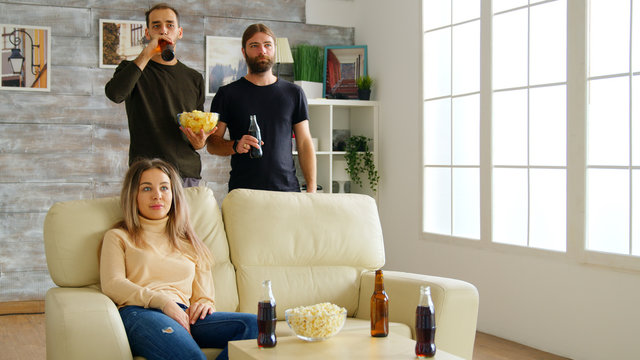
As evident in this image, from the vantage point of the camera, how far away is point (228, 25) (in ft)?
18.2

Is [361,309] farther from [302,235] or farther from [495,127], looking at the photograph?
[495,127]

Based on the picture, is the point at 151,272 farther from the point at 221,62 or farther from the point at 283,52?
the point at 221,62

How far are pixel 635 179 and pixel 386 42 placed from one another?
2.56m

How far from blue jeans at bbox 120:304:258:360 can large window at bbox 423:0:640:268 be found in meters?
2.10

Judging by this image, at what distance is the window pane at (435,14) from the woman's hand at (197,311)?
3.04 meters

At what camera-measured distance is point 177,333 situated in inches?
90.4

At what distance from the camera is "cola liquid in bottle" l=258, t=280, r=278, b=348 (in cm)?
211

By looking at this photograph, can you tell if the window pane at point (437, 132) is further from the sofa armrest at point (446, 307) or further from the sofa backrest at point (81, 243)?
the sofa backrest at point (81, 243)

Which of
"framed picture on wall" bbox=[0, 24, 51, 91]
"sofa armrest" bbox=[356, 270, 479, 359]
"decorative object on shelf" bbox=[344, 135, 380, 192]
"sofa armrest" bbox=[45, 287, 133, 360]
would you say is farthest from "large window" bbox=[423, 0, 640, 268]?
"framed picture on wall" bbox=[0, 24, 51, 91]

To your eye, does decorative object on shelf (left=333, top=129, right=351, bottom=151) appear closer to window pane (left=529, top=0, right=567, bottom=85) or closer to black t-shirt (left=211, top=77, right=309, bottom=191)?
window pane (left=529, top=0, right=567, bottom=85)

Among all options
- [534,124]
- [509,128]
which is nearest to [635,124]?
[534,124]

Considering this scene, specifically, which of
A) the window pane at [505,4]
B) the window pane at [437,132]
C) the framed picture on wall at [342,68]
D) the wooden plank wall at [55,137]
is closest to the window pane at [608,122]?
the window pane at [505,4]

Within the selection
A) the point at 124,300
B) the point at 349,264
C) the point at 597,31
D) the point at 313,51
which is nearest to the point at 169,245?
the point at 124,300

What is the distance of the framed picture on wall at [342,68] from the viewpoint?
5677 millimetres
